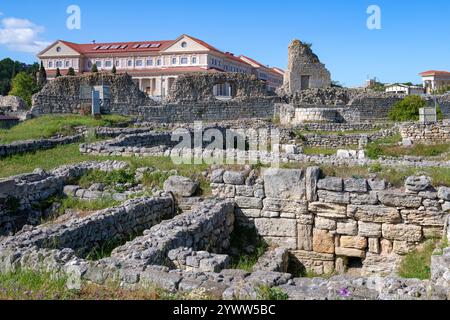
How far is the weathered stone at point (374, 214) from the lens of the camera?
8703mm

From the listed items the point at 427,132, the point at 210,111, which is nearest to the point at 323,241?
the point at 427,132

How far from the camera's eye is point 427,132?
20.6 m

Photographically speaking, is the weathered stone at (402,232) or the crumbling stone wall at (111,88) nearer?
the weathered stone at (402,232)

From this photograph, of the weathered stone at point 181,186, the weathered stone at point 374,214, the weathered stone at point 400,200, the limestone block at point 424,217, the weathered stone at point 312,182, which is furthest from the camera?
the weathered stone at point 181,186

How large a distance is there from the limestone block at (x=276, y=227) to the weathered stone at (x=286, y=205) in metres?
0.21

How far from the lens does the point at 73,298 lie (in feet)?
16.4

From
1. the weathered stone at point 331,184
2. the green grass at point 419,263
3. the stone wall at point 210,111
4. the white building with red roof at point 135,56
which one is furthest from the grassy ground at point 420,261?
the white building with red roof at point 135,56

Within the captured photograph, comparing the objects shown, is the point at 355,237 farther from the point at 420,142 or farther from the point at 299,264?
the point at 420,142

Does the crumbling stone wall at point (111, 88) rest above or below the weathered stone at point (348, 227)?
above

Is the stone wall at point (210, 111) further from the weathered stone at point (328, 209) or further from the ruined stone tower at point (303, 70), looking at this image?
the weathered stone at point (328, 209)

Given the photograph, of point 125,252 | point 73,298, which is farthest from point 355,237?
point 73,298

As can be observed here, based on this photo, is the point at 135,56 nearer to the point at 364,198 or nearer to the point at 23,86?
the point at 23,86

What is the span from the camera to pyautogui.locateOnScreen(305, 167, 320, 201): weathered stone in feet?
30.2

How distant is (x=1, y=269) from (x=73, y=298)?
155cm
